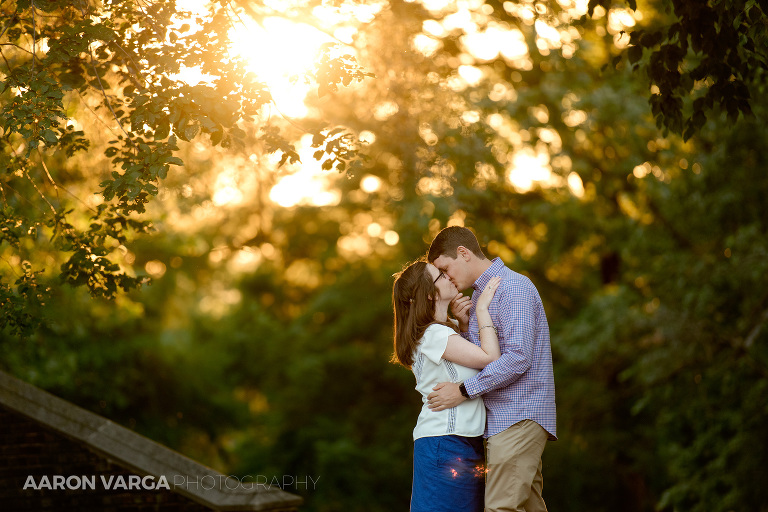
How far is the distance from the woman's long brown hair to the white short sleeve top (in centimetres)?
5

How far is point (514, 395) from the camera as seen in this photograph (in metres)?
4.23

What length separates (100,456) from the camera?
6348mm

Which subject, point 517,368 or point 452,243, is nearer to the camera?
point 517,368

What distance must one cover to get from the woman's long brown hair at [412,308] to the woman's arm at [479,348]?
0.67 feet

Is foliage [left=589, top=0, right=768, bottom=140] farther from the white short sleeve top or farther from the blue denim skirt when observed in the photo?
the blue denim skirt

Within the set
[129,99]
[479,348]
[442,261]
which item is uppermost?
[129,99]

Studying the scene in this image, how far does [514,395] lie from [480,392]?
22 centimetres

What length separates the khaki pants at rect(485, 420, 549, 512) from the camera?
4.06 metres

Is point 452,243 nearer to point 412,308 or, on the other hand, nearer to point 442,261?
point 442,261

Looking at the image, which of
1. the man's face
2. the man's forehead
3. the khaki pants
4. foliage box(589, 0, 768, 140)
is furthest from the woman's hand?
foliage box(589, 0, 768, 140)

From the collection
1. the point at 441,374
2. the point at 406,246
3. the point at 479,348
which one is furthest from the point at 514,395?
the point at 406,246

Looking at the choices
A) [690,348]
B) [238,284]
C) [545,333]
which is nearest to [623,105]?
[690,348]

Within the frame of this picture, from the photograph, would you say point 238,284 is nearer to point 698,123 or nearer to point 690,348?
point 690,348

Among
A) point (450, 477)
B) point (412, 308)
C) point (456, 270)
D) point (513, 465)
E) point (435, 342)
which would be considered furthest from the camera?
point (456, 270)
